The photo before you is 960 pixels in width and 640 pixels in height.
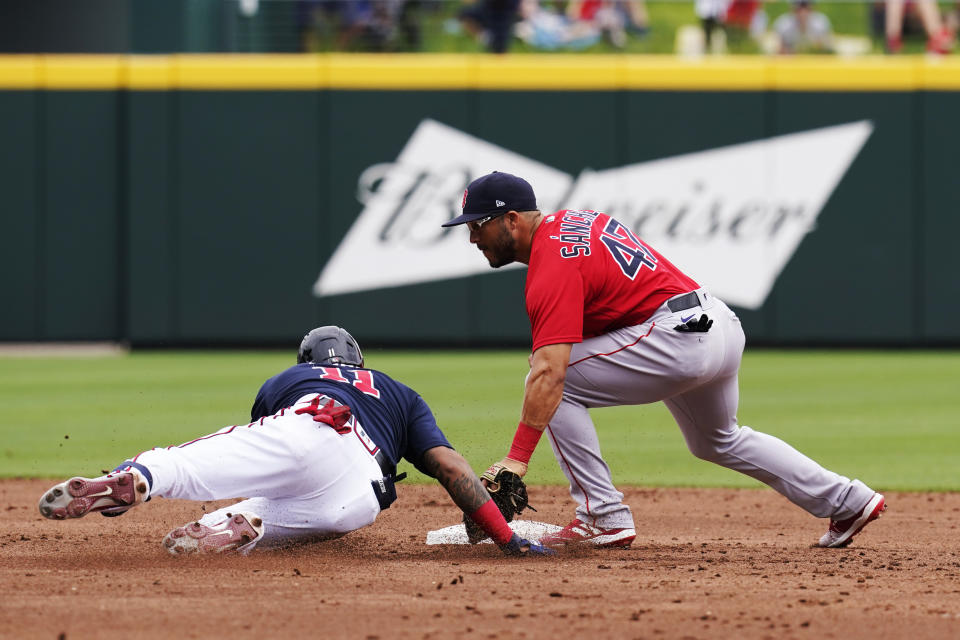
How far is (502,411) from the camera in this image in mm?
9688

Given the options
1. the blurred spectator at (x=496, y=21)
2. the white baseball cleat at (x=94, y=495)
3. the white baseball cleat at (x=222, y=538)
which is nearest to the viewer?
the white baseball cleat at (x=94, y=495)

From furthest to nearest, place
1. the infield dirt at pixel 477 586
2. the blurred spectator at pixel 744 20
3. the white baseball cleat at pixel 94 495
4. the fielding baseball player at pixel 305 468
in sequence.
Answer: the blurred spectator at pixel 744 20 < the fielding baseball player at pixel 305 468 < the white baseball cleat at pixel 94 495 < the infield dirt at pixel 477 586

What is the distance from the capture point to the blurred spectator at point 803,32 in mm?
16234

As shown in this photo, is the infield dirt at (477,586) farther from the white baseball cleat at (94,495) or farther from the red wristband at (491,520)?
the white baseball cleat at (94,495)

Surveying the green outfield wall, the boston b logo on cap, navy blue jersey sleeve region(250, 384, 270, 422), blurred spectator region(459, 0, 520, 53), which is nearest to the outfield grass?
the green outfield wall

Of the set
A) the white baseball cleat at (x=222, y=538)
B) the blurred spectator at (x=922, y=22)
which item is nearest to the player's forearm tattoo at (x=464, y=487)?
the white baseball cleat at (x=222, y=538)

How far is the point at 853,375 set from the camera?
12727mm

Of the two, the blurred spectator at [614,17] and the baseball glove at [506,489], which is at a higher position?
the blurred spectator at [614,17]

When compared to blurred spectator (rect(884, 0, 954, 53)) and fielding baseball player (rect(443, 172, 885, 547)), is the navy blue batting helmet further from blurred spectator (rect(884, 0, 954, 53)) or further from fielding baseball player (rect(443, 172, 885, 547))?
blurred spectator (rect(884, 0, 954, 53))

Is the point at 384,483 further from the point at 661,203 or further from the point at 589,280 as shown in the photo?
the point at 661,203

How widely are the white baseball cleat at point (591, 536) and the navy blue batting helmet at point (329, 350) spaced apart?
40.9 inches

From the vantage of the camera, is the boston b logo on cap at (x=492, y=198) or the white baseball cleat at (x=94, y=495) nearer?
the white baseball cleat at (x=94, y=495)

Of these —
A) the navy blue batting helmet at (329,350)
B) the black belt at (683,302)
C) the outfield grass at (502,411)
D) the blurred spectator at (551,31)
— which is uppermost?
the blurred spectator at (551,31)

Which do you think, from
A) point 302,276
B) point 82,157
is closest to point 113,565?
point 302,276
